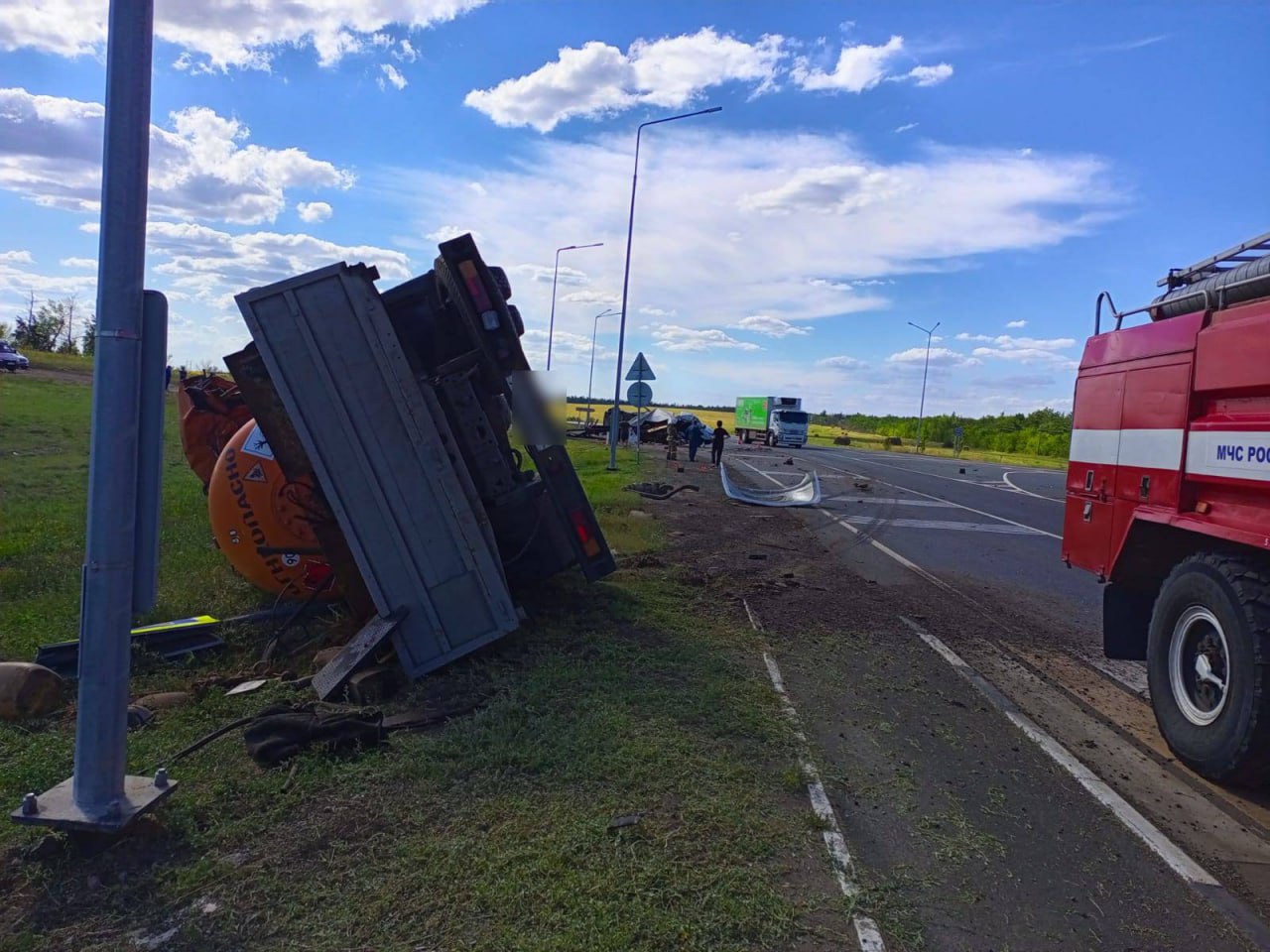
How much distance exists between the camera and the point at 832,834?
12.9 ft

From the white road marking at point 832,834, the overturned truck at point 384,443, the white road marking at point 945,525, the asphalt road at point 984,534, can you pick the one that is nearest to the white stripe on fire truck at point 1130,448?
the asphalt road at point 984,534

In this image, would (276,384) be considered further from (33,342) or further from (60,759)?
(33,342)

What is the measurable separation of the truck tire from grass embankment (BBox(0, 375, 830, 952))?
2.22 m

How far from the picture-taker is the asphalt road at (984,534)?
34.1ft

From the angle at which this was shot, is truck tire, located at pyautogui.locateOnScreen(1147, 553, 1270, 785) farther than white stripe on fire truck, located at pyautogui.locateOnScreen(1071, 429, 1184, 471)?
A: No

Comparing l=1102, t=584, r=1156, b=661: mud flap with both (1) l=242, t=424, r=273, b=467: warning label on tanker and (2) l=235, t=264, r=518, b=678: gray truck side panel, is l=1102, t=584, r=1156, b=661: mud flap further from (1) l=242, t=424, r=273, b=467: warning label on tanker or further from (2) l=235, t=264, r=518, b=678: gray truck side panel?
(1) l=242, t=424, r=273, b=467: warning label on tanker

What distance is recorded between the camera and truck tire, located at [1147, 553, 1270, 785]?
431 cm

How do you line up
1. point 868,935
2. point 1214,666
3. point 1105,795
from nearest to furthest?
1. point 868,935
2. point 1105,795
3. point 1214,666

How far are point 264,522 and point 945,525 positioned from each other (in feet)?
43.5

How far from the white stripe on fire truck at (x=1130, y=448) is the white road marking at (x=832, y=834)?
268 cm

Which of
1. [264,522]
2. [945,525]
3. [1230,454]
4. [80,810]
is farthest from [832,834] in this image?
[945,525]

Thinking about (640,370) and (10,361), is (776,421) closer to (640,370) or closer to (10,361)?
(640,370)

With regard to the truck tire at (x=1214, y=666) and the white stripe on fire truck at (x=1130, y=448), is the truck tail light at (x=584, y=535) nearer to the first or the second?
the white stripe on fire truck at (x=1130, y=448)

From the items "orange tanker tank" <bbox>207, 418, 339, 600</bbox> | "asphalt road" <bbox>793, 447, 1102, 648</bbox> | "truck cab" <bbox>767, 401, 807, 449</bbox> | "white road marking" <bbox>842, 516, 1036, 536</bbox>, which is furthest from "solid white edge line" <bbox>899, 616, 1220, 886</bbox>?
"truck cab" <bbox>767, 401, 807, 449</bbox>
